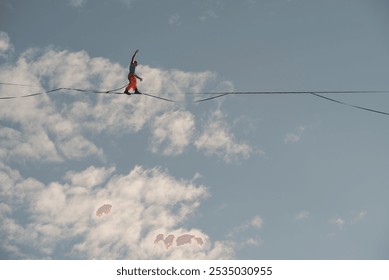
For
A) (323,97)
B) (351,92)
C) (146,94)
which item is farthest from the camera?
(146,94)

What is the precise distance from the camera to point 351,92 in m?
9.80

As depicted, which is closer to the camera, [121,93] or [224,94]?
[224,94]
